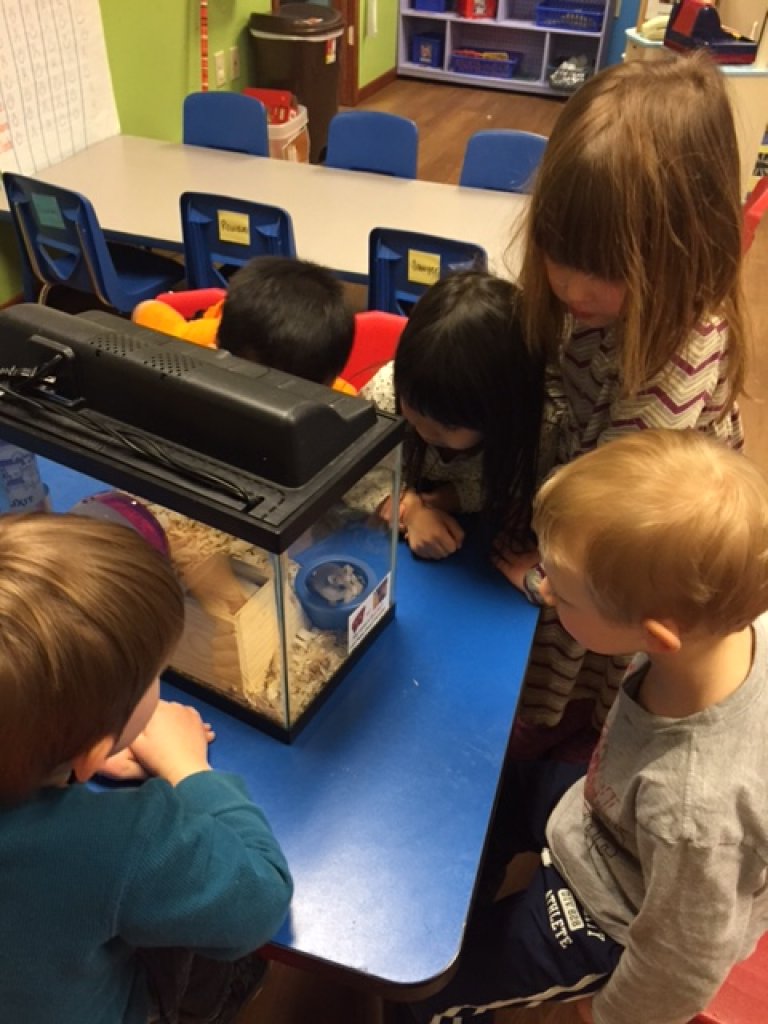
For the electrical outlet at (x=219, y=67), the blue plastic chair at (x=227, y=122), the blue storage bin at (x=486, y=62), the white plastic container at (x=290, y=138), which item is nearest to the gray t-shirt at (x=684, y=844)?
the blue plastic chair at (x=227, y=122)

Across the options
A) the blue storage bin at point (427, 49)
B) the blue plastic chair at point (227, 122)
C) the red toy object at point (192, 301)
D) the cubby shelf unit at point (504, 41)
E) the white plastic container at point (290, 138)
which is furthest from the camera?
the blue storage bin at point (427, 49)

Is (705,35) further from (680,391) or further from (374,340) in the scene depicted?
(680,391)

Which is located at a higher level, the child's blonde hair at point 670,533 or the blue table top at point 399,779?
the child's blonde hair at point 670,533

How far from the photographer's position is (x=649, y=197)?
0.91 m

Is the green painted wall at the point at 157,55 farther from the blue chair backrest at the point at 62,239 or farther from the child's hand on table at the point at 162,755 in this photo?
the child's hand on table at the point at 162,755

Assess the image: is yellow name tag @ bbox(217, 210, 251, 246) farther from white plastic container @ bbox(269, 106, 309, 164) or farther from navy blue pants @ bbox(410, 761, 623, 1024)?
navy blue pants @ bbox(410, 761, 623, 1024)

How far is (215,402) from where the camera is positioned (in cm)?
77

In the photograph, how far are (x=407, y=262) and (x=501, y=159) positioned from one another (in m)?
0.87

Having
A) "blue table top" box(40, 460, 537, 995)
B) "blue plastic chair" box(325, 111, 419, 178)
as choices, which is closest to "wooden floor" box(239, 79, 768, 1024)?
"blue table top" box(40, 460, 537, 995)

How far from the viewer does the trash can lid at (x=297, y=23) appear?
3727 millimetres

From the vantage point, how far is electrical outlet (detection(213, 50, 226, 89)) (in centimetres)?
365

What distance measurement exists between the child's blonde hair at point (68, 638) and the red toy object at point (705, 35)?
3.51m

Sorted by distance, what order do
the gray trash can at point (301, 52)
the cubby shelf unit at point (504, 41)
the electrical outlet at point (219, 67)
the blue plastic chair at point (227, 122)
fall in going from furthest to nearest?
the cubby shelf unit at point (504, 41) < the gray trash can at point (301, 52) < the electrical outlet at point (219, 67) < the blue plastic chair at point (227, 122)

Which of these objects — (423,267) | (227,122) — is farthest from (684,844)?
(227,122)
